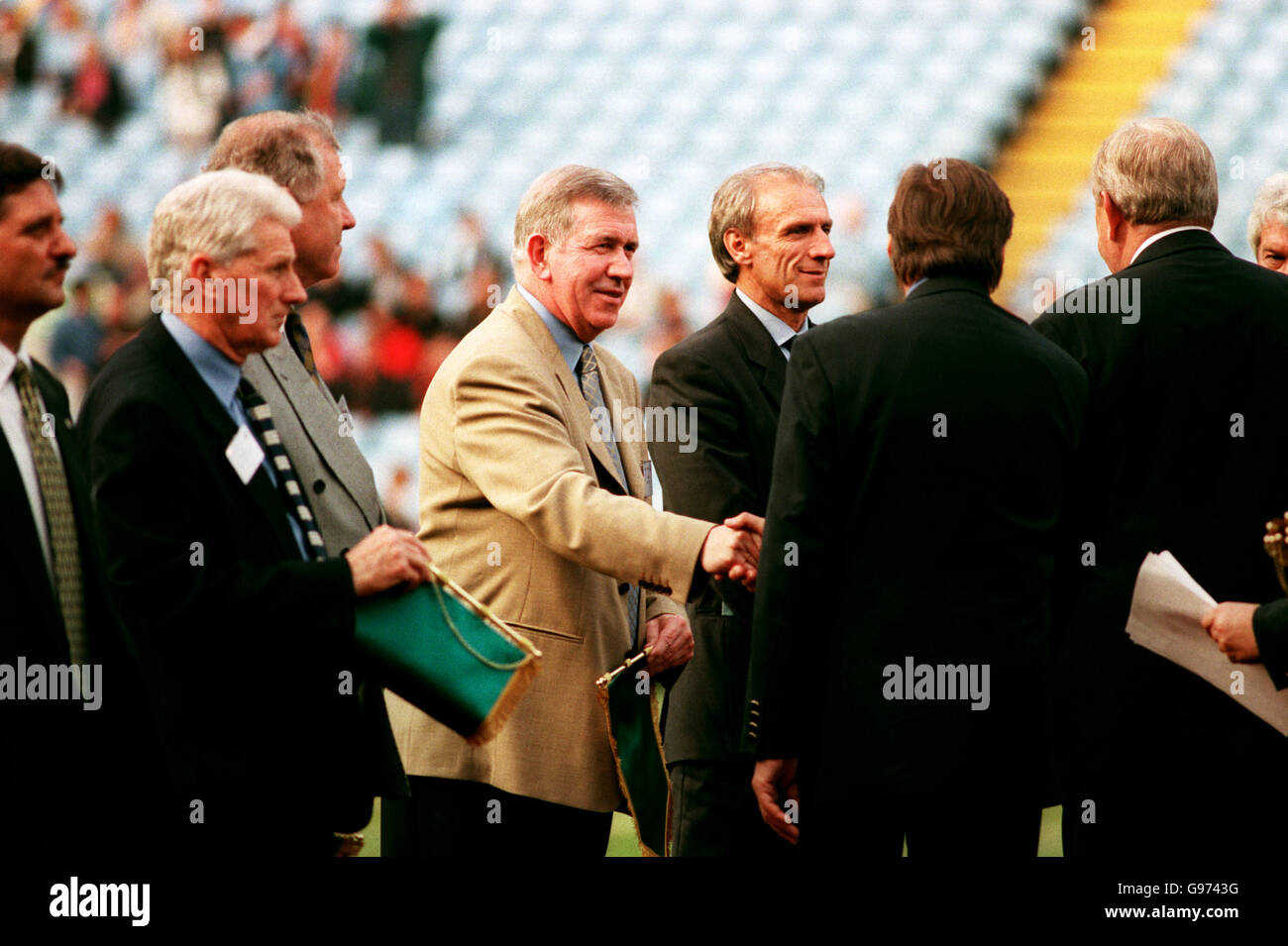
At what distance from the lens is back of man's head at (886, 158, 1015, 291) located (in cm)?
251

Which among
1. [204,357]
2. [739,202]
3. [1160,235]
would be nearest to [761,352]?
Answer: [739,202]

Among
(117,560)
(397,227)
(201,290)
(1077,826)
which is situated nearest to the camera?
(117,560)

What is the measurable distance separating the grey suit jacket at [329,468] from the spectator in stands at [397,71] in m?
8.37

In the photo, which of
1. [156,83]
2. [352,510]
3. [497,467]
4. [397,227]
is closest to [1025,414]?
[497,467]

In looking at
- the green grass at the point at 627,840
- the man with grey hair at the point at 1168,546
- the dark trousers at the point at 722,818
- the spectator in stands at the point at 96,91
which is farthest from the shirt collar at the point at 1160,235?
the spectator in stands at the point at 96,91

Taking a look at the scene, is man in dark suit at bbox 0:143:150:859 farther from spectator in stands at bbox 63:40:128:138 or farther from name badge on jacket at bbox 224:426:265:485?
spectator in stands at bbox 63:40:128:138

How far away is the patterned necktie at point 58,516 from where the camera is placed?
2.14 meters

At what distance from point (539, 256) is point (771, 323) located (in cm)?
57

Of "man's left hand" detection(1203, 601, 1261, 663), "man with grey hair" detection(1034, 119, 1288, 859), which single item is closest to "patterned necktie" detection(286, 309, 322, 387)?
"man with grey hair" detection(1034, 119, 1288, 859)

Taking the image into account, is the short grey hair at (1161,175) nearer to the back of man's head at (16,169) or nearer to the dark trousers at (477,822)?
the dark trousers at (477,822)

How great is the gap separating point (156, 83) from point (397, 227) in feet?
6.96

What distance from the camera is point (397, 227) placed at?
32.8ft

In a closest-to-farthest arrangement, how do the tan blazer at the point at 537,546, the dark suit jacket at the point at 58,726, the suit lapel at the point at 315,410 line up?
the dark suit jacket at the point at 58,726 → the suit lapel at the point at 315,410 → the tan blazer at the point at 537,546
